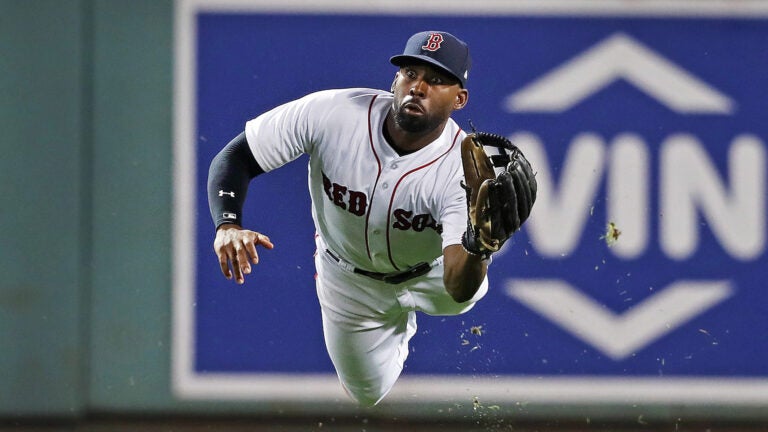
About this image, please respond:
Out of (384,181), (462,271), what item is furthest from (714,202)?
(462,271)

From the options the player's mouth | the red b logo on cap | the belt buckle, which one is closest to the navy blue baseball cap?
the red b logo on cap

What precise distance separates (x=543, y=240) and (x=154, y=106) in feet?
5.10

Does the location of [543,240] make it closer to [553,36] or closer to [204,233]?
[553,36]

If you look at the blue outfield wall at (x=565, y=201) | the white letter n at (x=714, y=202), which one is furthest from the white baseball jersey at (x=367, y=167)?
the white letter n at (x=714, y=202)

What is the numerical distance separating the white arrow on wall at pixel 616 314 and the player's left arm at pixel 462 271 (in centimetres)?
140

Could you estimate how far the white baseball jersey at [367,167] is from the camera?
3.50m

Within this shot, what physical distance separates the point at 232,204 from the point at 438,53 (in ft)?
2.35

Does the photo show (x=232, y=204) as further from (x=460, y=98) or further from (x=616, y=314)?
(x=616, y=314)

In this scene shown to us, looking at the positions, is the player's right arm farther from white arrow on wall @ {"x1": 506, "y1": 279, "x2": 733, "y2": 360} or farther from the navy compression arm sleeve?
white arrow on wall @ {"x1": 506, "y1": 279, "x2": 733, "y2": 360}

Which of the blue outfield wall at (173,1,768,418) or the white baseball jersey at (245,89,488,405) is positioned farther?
the blue outfield wall at (173,1,768,418)

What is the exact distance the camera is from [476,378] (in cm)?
465

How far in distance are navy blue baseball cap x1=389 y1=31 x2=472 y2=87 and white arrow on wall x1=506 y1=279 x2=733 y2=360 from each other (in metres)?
1.41

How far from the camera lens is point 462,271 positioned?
10.5 ft

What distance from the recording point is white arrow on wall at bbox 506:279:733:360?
4.64 meters
